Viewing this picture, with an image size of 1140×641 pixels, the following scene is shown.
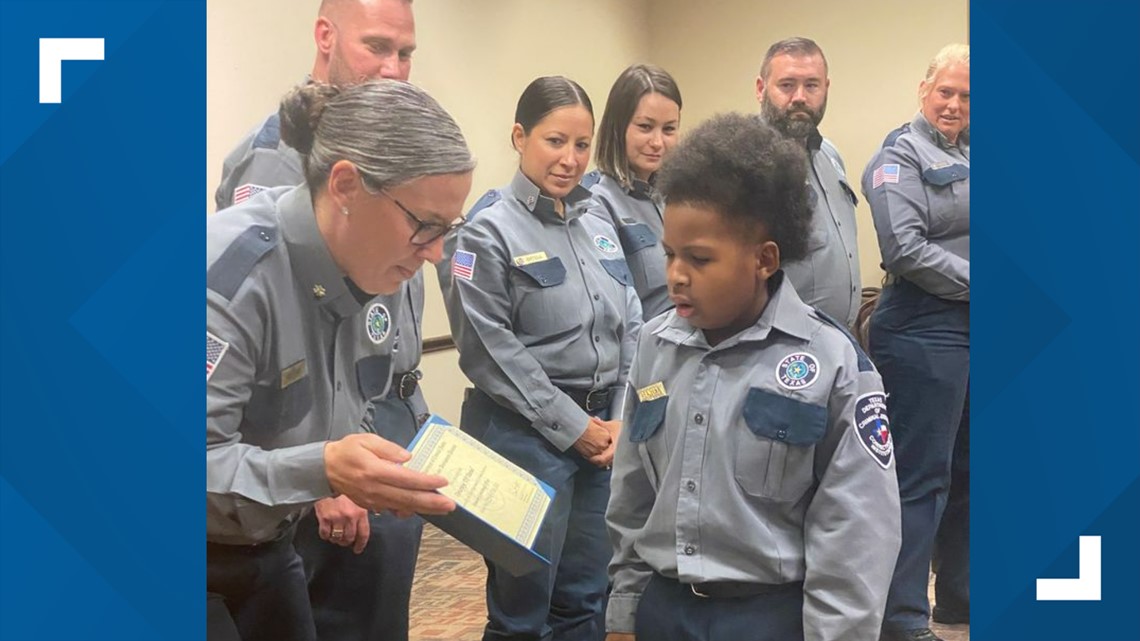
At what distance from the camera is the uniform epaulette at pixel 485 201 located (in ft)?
6.75

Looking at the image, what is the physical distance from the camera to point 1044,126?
1851mm

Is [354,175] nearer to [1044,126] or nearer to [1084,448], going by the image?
[1044,126]

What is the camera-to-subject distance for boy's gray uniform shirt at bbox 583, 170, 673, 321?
7.18 feet

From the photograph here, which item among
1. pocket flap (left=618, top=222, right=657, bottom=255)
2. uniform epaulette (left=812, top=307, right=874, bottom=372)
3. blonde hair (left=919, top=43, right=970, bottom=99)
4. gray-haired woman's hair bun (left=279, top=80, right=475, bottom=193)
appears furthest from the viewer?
pocket flap (left=618, top=222, right=657, bottom=255)

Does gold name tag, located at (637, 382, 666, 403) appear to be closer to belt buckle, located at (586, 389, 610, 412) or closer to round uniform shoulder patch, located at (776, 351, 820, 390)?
round uniform shoulder patch, located at (776, 351, 820, 390)

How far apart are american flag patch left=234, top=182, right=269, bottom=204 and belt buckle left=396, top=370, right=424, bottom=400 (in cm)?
35

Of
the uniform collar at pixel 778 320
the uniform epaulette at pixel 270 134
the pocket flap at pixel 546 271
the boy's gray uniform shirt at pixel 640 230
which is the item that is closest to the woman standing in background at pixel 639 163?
the boy's gray uniform shirt at pixel 640 230

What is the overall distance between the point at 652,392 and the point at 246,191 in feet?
2.11

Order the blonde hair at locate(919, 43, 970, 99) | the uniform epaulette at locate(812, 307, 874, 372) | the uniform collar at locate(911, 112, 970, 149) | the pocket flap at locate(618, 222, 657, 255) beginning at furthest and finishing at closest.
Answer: the pocket flap at locate(618, 222, 657, 255)
the uniform collar at locate(911, 112, 970, 149)
the blonde hair at locate(919, 43, 970, 99)
the uniform epaulette at locate(812, 307, 874, 372)

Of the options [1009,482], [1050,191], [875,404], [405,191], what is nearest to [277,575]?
[405,191]

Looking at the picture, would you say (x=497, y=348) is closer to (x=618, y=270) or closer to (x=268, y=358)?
(x=618, y=270)
